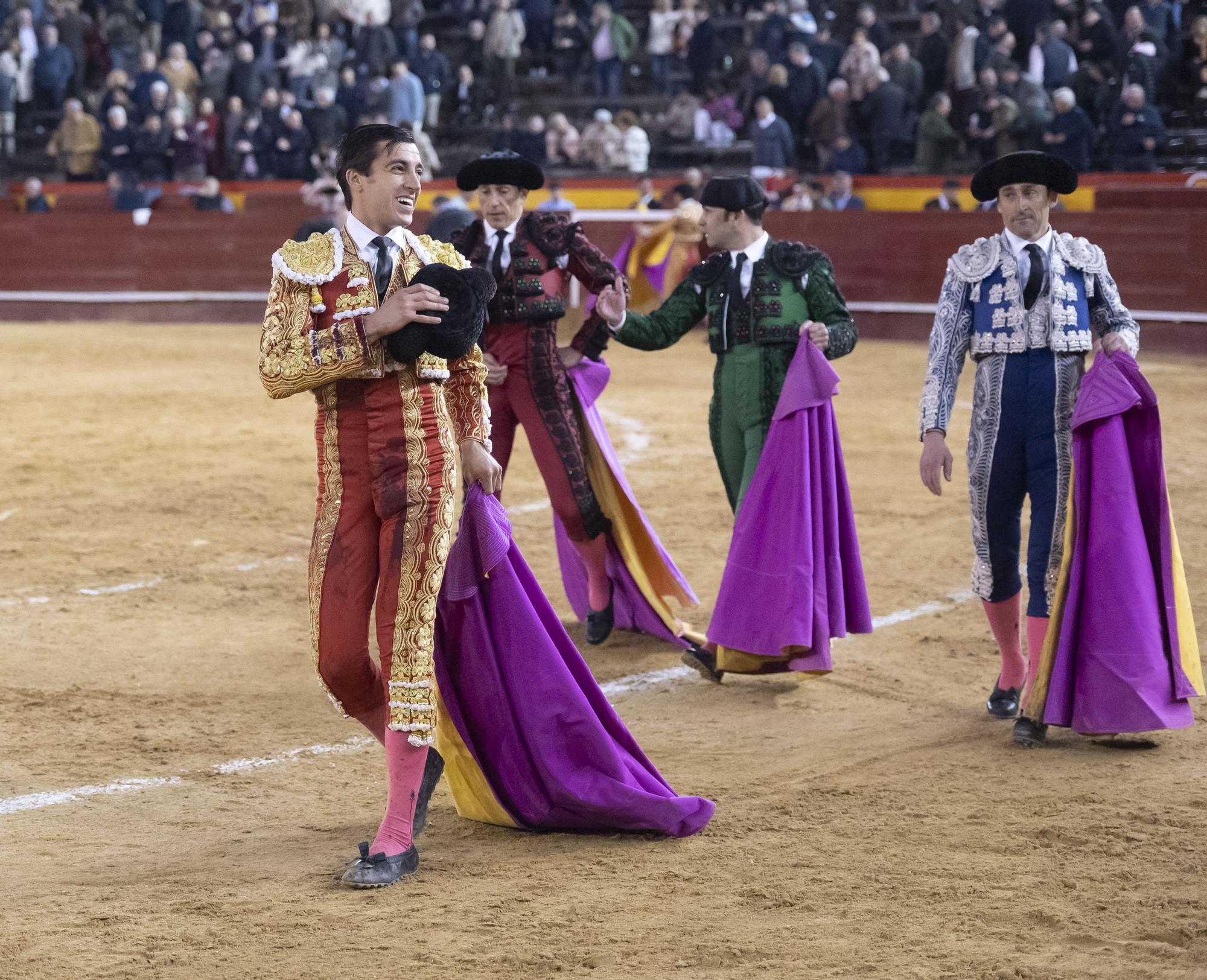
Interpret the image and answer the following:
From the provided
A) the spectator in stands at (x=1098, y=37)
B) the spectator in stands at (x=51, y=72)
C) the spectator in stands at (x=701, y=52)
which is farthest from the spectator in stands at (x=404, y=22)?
the spectator in stands at (x=1098, y=37)

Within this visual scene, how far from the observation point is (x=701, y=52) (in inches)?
629

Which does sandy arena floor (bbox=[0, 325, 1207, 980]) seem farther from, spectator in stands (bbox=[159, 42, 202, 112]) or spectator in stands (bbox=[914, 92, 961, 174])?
spectator in stands (bbox=[159, 42, 202, 112])

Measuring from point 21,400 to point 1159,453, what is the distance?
835 cm

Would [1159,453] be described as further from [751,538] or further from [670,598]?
[670,598]

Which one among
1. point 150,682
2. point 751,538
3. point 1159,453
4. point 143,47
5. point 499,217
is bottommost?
point 150,682

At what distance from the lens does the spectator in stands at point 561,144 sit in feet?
53.2

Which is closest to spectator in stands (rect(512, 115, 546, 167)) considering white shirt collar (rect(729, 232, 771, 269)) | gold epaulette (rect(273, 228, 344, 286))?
white shirt collar (rect(729, 232, 771, 269))

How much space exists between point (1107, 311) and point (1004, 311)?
26cm

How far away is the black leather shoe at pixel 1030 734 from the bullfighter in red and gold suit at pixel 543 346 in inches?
55.6

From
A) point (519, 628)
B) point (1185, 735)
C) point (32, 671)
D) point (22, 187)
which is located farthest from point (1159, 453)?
point (22, 187)

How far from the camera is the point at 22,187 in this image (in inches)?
714

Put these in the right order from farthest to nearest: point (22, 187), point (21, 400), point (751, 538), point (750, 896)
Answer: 1. point (22, 187)
2. point (21, 400)
3. point (751, 538)
4. point (750, 896)

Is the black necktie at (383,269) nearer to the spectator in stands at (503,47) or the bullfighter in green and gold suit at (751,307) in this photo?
the bullfighter in green and gold suit at (751,307)

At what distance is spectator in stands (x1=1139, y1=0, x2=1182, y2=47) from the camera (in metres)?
13.2
